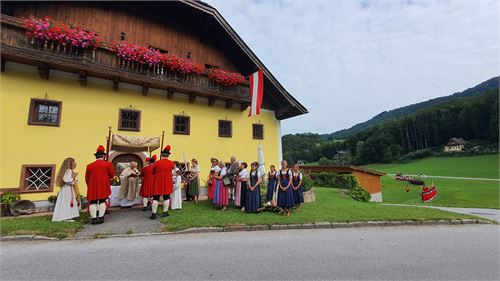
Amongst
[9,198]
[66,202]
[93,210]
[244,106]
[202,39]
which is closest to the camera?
[93,210]

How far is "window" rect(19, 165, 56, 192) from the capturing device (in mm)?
8258

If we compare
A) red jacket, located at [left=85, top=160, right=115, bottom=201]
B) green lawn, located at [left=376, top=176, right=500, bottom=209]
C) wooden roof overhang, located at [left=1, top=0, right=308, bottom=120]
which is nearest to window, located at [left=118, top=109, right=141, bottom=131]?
wooden roof overhang, located at [left=1, top=0, right=308, bottom=120]

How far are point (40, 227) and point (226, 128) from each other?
8.91 m

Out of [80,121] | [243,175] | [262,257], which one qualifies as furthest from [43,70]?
[262,257]

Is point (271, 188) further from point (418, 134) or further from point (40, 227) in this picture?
point (418, 134)

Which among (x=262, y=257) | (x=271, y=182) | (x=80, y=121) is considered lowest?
(x=262, y=257)

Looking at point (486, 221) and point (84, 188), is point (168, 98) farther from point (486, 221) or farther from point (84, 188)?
point (486, 221)

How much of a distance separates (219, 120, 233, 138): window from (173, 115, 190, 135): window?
196cm

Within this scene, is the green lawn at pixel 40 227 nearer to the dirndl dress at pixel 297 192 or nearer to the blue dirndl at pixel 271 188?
the blue dirndl at pixel 271 188

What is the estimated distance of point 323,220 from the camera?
737cm

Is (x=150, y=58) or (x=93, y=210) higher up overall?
(x=150, y=58)

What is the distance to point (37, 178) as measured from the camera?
8.54 meters

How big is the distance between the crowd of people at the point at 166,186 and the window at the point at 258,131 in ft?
16.4

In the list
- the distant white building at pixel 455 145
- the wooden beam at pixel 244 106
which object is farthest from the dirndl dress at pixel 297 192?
the distant white building at pixel 455 145
